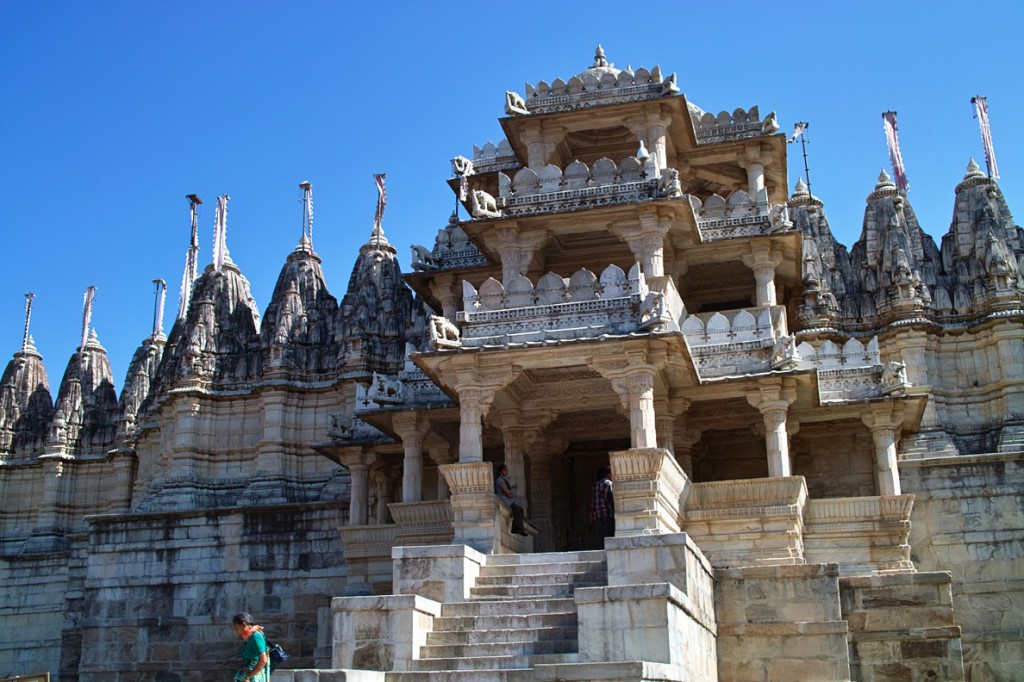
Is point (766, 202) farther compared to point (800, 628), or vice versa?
point (766, 202)

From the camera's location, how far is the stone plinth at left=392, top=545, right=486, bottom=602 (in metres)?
18.7

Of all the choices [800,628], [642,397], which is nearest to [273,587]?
[642,397]

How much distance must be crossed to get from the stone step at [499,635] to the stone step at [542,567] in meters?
1.83

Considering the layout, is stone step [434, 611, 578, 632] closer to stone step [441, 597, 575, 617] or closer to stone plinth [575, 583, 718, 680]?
stone step [441, 597, 575, 617]

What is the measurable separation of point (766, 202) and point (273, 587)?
15.4 meters

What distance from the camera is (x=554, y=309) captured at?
2194 centimetres

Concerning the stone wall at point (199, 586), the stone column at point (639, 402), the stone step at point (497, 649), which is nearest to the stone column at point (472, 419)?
the stone column at point (639, 402)

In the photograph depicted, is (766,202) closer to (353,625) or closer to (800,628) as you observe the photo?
(800,628)

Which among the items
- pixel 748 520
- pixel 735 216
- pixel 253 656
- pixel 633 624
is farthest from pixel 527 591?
pixel 735 216

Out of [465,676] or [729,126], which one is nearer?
[465,676]

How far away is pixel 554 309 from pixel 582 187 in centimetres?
392

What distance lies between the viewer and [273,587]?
30.3 m

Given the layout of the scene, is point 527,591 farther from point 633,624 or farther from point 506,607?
point 633,624

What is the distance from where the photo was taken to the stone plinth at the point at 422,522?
24781mm
